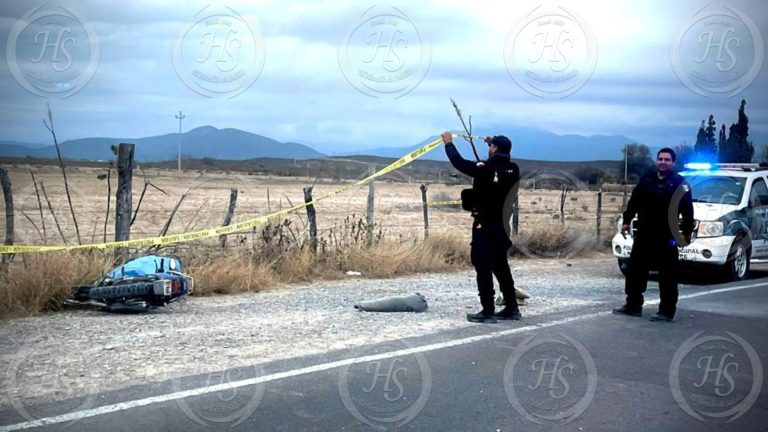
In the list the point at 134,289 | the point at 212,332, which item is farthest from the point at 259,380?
the point at 134,289

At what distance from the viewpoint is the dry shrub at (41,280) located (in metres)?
8.60

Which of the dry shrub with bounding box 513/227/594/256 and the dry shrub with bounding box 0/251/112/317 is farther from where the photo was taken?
the dry shrub with bounding box 513/227/594/256

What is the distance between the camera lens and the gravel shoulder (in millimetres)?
6312

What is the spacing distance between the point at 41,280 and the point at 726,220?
33.7ft

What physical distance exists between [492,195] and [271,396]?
3658 mm

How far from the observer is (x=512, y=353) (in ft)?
23.7

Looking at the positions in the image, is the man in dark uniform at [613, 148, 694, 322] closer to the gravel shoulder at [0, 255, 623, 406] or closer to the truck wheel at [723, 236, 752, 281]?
the gravel shoulder at [0, 255, 623, 406]

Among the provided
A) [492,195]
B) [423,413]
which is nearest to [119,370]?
[423,413]

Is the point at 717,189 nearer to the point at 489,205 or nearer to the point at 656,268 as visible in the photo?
the point at 656,268

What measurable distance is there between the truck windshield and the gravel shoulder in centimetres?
324

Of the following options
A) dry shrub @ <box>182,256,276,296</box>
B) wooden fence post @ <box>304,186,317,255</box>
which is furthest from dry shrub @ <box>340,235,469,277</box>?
dry shrub @ <box>182,256,276,296</box>

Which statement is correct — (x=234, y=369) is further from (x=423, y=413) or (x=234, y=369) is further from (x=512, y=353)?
(x=512, y=353)

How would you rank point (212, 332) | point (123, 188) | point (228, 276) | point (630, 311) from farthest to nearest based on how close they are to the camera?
point (228, 276)
point (123, 188)
point (630, 311)
point (212, 332)

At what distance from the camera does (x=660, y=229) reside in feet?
30.3
